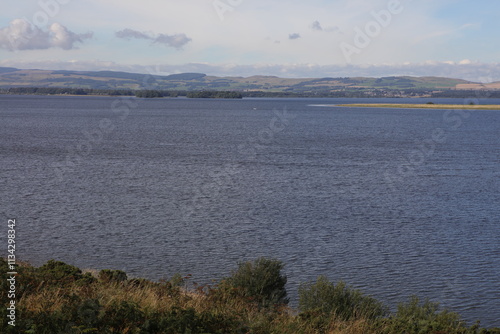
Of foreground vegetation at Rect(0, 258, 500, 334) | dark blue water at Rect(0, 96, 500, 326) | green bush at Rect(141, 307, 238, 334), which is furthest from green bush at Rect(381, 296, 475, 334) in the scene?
dark blue water at Rect(0, 96, 500, 326)

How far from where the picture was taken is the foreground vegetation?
883 cm

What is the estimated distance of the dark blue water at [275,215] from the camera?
19766 mm

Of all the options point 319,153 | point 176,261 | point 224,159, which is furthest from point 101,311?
point 319,153

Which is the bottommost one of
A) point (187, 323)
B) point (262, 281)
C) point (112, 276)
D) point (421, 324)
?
point (262, 281)

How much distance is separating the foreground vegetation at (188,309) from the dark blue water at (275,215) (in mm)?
3662

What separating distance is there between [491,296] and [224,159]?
34419 millimetres

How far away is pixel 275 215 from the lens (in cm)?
2777

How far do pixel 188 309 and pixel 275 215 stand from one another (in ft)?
60.5

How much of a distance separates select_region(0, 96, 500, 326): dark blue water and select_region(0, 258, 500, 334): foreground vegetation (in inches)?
144

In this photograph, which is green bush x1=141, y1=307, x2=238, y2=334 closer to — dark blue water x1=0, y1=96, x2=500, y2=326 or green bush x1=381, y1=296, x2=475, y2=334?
green bush x1=381, y1=296, x2=475, y2=334

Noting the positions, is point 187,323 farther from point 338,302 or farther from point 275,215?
point 275,215

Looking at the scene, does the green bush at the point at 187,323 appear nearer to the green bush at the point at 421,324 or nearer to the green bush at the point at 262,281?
the green bush at the point at 421,324

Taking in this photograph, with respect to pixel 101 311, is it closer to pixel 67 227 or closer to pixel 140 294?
pixel 140 294

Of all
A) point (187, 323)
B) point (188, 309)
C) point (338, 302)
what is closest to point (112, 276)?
point (188, 309)
